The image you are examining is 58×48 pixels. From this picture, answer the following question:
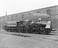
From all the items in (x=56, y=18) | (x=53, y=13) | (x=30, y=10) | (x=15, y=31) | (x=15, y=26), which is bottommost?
(x=15, y=31)

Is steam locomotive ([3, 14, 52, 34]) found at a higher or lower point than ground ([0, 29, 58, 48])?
higher

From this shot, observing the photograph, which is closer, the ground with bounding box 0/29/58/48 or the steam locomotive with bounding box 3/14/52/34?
the ground with bounding box 0/29/58/48

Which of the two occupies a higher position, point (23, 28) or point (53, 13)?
point (53, 13)

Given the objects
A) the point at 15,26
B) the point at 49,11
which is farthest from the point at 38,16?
the point at 15,26

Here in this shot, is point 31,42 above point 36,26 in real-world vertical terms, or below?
below

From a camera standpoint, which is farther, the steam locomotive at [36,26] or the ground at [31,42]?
the steam locomotive at [36,26]

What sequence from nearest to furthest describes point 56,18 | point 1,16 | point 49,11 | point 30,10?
point 56,18, point 49,11, point 30,10, point 1,16

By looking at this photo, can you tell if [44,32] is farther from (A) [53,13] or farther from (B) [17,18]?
(B) [17,18]

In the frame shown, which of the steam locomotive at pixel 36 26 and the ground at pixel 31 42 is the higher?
the steam locomotive at pixel 36 26

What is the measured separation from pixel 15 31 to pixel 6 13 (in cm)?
128

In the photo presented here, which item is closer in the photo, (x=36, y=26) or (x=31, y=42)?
(x=31, y=42)

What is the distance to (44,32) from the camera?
371cm

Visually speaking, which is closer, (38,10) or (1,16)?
(38,10)

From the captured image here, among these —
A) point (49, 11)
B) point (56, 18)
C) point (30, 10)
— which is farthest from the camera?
point (30, 10)
